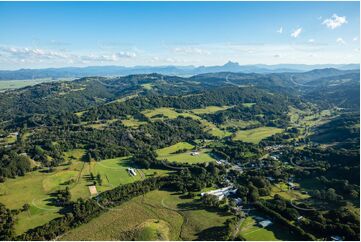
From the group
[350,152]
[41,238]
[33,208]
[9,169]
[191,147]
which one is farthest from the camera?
[191,147]

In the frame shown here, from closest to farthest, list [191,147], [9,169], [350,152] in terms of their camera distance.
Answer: [9,169] → [350,152] → [191,147]

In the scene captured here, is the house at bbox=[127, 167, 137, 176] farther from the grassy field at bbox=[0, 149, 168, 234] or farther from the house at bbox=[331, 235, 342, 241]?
the house at bbox=[331, 235, 342, 241]

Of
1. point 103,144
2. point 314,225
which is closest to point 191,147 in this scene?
point 103,144

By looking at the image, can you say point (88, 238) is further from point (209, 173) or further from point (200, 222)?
point (209, 173)

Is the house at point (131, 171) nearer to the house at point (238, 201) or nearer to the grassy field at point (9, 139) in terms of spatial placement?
the house at point (238, 201)

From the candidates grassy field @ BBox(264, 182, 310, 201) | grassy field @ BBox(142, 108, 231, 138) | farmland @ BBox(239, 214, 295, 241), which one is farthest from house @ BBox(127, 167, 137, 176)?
grassy field @ BBox(142, 108, 231, 138)

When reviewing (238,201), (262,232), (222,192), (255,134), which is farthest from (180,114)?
(262,232)

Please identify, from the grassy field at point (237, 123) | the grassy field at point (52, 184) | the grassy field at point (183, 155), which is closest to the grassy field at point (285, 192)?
the grassy field at point (183, 155)

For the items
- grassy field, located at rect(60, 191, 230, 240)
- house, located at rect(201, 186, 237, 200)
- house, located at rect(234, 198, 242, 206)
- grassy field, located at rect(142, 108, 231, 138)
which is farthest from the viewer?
grassy field, located at rect(142, 108, 231, 138)
